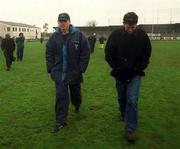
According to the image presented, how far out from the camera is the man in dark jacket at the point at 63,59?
7.12 metres

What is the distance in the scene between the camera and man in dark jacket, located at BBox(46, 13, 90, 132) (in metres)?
7.12

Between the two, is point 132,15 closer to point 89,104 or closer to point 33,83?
point 89,104

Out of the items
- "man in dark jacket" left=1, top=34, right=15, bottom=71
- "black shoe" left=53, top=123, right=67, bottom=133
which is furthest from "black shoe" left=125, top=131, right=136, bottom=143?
"man in dark jacket" left=1, top=34, right=15, bottom=71

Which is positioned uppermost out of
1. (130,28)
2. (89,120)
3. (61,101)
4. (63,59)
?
(130,28)

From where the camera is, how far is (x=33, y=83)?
13664 millimetres

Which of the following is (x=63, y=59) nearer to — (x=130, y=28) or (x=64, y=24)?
(x=64, y=24)

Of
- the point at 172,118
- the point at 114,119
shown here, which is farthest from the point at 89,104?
the point at 172,118

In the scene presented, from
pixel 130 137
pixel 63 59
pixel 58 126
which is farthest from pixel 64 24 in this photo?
pixel 130 137

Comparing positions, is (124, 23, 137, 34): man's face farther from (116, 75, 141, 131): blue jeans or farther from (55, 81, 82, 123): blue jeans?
(55, 81, 82, 123): blue jeans

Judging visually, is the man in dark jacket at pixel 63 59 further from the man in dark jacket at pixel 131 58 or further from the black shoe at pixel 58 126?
the man in dark jacket at pixel 131 58

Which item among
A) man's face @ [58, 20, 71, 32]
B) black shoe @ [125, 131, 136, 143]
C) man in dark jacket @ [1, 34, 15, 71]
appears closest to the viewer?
black shoe @ [125, 131, 136, 143]

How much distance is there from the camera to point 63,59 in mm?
7145

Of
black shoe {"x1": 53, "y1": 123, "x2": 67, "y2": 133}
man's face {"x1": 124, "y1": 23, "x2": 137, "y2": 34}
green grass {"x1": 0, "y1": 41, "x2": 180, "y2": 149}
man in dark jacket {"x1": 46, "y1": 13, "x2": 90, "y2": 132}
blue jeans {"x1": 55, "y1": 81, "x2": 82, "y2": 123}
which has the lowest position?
green grass {"x1": 0, "y1": 41, "x2": 180, "y2": 149}

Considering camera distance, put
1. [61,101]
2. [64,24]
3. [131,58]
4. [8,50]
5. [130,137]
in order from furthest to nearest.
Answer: [8,50], [61,101], [64,24], [131,58], [130,137]
